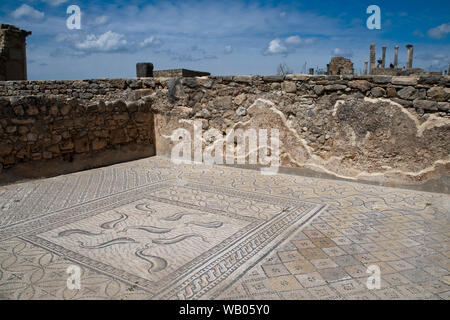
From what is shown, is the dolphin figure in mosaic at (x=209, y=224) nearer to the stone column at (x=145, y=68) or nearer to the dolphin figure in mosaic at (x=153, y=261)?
the dolphin figure in mosaic at (x=153, y=261)

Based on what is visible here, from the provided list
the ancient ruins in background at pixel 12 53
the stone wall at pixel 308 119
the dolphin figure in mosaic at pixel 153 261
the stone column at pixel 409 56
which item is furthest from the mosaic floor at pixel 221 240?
the stone column at pixel 409 56

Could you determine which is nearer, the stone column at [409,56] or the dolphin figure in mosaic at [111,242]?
the dolphin figure in mosaic at [111,242]

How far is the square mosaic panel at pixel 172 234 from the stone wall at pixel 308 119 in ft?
4.14

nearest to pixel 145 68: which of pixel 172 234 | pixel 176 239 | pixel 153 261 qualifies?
pixel 172 234

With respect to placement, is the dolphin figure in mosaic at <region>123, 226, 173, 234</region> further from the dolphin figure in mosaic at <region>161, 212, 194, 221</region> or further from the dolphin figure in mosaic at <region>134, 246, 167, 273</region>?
the dolphin figure in mosaic at <region>134, 246, 167, 273</region>

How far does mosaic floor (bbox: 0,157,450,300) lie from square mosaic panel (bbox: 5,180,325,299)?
0.03ft

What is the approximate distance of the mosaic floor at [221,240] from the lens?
81.0 inches

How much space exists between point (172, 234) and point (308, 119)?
8.83 ft

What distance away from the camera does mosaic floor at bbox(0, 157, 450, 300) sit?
206cm

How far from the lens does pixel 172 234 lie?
2865mm

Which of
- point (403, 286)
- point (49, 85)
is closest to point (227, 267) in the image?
point (403, 286)

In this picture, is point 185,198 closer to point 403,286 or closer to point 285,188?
point 285,188

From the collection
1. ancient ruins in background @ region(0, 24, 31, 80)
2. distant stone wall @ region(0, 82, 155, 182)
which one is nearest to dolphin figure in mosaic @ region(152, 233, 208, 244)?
distant stone wall @ region(0, 82, 155, 182)
